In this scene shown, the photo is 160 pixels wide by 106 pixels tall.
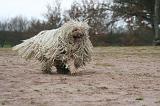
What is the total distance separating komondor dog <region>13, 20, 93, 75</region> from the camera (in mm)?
14758

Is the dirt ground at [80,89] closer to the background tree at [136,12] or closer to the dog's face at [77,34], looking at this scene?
the dog's face at [77,34]

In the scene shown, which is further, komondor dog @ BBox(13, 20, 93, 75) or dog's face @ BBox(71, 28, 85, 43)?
komondor dog @ BBox(13, 20, 93, 75)

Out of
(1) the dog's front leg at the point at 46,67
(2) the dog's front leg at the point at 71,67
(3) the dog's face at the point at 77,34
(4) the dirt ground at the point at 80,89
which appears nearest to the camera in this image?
(4) the dirt ground at the point at 80,89

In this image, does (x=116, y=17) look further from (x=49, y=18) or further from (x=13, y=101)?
(x=13, y=101)

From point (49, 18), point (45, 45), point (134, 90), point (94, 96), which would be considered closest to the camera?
point (94, 96)

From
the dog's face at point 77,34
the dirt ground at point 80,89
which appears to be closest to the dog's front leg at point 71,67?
the dirt ground at point 80,89

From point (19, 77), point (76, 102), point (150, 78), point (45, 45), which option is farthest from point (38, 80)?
point (76, 102)

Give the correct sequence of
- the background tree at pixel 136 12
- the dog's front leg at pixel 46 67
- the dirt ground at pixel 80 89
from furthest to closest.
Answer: the background tree at pixel 136 12 → the dog's front leg at pixel 46 67 → the dirt ground at pixel 80 89

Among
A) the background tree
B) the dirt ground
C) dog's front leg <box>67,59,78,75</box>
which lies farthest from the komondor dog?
the background tree

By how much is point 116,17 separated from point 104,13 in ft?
4.90

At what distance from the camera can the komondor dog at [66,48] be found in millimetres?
14758

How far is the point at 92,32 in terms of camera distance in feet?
141

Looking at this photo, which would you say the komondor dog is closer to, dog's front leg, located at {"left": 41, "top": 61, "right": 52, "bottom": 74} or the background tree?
dog's front leg, located at {"left": 41, "top": 61, "right": 52, "bottom": 74}

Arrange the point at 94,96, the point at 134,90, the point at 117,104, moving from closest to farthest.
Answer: the point at 117,104, the point at 94,96, the point at 134,90
